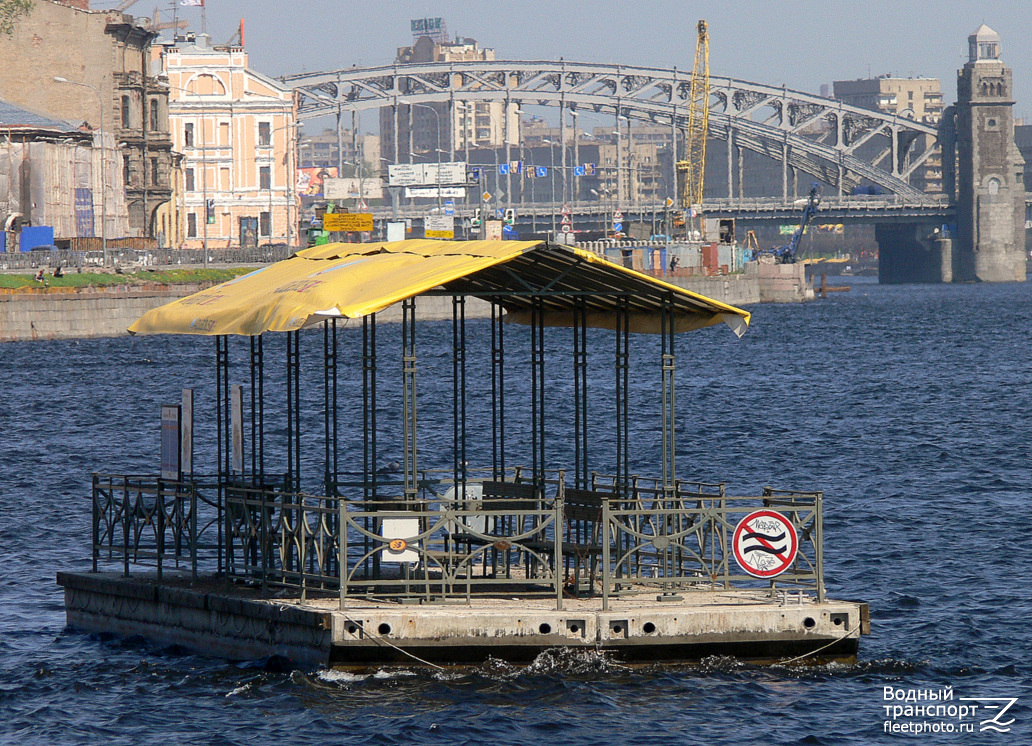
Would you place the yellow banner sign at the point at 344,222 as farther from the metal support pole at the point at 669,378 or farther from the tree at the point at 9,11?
the metal support pole at the point at 669,378

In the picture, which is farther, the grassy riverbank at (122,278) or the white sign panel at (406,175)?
the white sign panel at (406,175)

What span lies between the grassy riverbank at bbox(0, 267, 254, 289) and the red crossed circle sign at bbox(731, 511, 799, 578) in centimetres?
7217

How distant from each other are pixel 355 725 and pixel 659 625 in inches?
123

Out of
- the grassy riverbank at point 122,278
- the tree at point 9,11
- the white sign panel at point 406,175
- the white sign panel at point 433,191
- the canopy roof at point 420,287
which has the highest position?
the tree at point 9,11

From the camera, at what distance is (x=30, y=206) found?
98500mm

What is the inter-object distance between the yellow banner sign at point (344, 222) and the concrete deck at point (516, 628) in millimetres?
90422

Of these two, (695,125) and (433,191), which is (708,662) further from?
(695,125)

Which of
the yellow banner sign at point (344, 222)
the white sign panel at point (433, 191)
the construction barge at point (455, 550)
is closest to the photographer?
the construction barge at point (455, 550)

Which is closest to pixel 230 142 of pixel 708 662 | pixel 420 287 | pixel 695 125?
pixel 695 125

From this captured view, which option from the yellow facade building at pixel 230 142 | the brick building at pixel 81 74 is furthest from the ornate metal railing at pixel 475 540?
the yellow facade building at pixel 230 142

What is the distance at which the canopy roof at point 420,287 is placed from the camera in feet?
51.3

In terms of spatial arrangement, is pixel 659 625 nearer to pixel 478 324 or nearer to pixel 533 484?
pixel 533 484

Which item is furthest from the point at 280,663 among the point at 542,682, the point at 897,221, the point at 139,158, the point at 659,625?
the point at 897,221

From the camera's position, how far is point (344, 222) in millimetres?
107500
